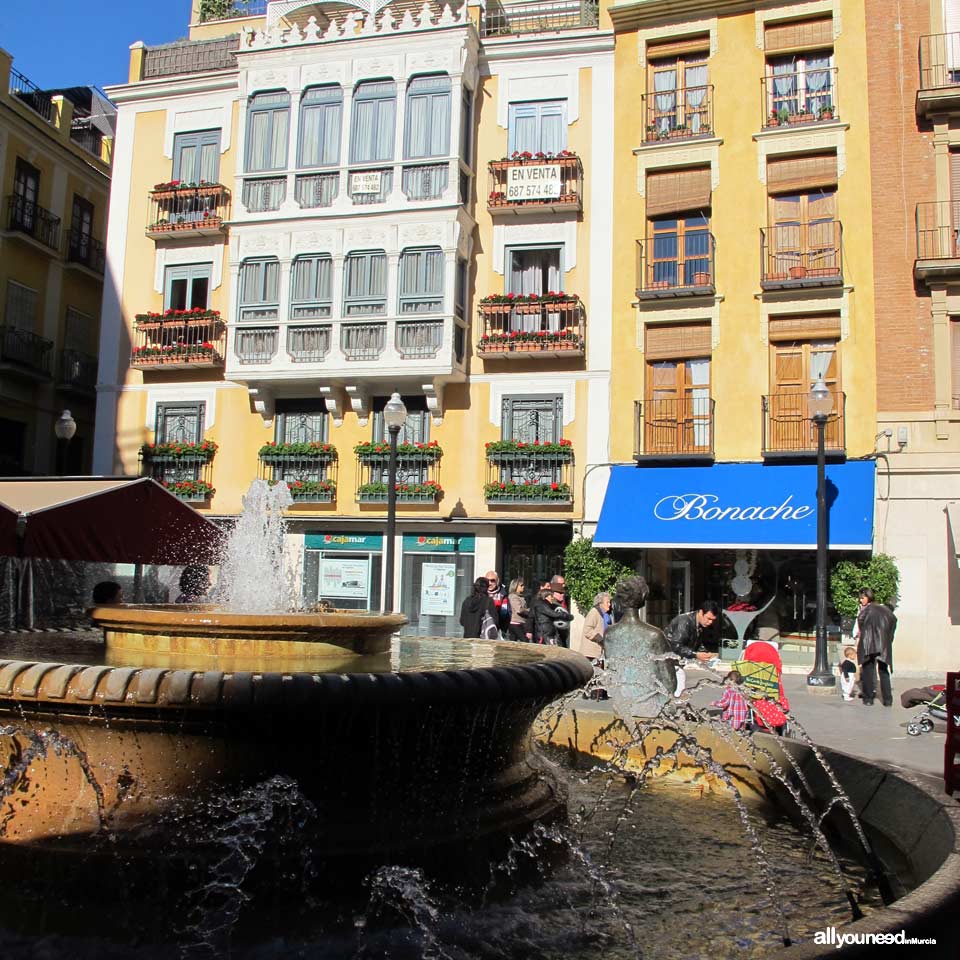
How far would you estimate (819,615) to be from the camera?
51.3 feet

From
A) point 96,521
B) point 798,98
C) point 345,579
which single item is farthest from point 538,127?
point 96,521

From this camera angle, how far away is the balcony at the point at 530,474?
21.4 metres

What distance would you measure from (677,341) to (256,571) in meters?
16.3

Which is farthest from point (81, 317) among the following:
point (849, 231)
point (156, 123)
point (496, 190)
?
point (849, 231)

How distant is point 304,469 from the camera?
23203 millimetres

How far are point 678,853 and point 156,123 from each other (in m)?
25.2

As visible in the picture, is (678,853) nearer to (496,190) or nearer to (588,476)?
(588,476)

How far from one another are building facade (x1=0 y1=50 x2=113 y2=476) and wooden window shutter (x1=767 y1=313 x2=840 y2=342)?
61.6 ft

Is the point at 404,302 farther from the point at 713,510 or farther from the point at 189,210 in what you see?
the point at 713,510

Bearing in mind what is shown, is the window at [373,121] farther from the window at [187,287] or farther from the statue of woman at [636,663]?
the statue of woman at [636,663]

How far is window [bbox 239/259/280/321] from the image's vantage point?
2317 cm

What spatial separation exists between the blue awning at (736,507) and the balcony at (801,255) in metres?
3.85

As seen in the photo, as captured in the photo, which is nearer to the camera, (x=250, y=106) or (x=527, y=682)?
(x=527, y=682)

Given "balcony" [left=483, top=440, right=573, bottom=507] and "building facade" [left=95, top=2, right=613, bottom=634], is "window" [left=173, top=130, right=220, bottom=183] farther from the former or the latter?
"balcony" [left=483, top=440, right=573, bottom=507]
